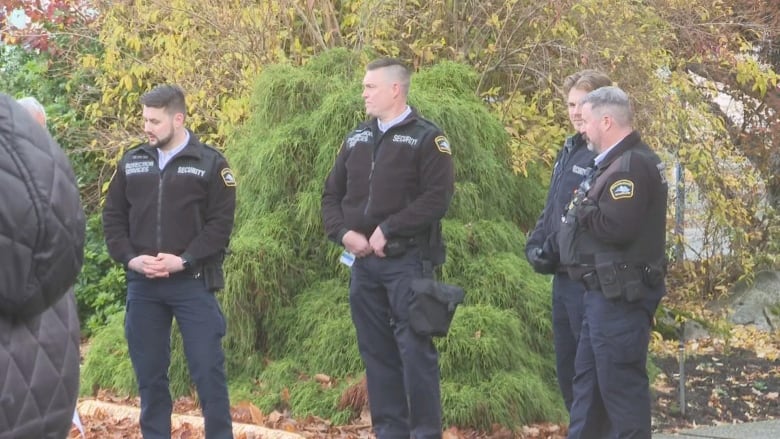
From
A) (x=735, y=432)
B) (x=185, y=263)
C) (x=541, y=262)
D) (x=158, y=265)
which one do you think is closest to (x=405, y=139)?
(x=541, y=262)

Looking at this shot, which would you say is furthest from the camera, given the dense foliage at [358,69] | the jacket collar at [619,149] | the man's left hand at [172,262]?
the dense foliage at [358,69]

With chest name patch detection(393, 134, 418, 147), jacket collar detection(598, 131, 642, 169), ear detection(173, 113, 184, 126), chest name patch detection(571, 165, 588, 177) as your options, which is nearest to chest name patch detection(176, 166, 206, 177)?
ear detection(173, 113, 184, 126)

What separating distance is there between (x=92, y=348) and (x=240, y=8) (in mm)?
2596

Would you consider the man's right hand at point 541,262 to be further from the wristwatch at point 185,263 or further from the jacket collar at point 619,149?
the wristwatch at point 185,263

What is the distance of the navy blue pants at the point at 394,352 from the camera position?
18.9 ft

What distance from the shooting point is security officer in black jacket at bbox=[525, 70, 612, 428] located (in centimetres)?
571

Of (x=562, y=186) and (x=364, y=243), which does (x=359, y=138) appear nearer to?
(x=364, y=243)

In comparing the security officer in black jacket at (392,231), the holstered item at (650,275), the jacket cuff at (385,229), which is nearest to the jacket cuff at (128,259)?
the security officer in black jacket at (392,231)

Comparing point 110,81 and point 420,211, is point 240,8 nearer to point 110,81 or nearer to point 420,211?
point 110,81

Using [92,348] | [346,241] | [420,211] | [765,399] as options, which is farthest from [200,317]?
[765,399]

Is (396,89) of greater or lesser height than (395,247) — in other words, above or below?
above

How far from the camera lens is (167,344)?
586 centimetres

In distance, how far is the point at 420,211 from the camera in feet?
18.7

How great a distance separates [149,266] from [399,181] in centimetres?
129
